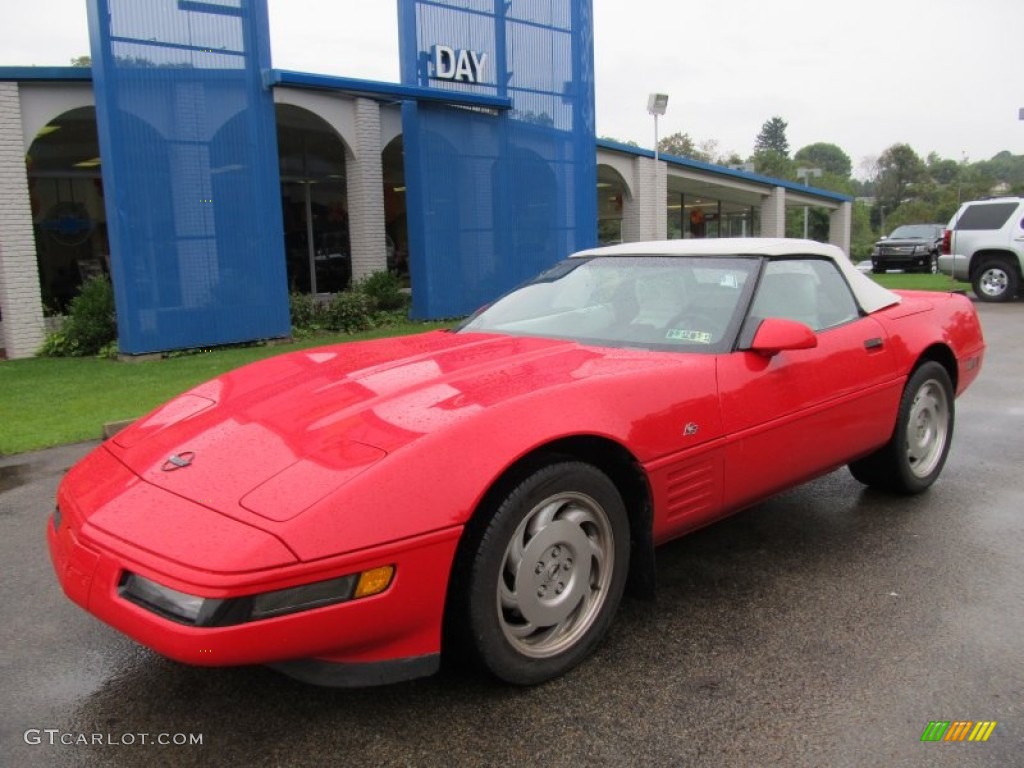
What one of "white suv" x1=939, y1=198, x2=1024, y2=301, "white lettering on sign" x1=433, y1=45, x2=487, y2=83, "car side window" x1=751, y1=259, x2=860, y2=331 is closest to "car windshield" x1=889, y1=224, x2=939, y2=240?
"white suv" x1=939, y1=198, x2=1024, y2=301

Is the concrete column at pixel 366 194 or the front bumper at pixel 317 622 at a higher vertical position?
the concrete column at pixel 366 194

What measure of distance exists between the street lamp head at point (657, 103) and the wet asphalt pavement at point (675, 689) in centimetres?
1521

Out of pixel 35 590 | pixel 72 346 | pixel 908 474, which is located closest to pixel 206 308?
pixel 72 346

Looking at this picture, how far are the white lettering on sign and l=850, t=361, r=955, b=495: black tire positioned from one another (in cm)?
1127

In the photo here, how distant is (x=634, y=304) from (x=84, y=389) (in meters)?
7.03

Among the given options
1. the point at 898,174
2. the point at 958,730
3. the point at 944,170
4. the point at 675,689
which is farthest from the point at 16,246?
the point at 944,170

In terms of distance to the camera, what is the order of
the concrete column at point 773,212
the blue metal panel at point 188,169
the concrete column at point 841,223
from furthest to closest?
the concrete column at point 841,223
the concrete column at point 773,212
the blue metal panel at point 188,169

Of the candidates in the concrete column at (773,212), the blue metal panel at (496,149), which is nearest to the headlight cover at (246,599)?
the blue metal panel at (496,149)

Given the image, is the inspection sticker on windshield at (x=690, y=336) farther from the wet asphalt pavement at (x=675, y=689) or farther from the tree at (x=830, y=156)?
the tree at (x=830, y=156)

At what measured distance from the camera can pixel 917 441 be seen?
461 cm

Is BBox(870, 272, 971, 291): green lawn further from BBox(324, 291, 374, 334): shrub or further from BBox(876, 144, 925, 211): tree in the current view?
BBox(876, 144, 925, 211): tree

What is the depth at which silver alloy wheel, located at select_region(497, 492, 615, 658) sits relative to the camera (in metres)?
2.63

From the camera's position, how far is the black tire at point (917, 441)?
4.41 m

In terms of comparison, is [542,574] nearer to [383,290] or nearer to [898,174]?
[383,290]
